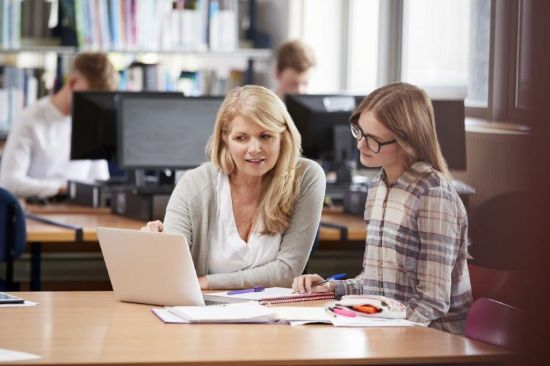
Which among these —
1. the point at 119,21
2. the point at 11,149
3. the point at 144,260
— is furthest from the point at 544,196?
the point at 119,21

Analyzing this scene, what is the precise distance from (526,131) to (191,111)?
377 centimetres

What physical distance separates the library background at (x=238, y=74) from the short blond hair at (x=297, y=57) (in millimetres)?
305

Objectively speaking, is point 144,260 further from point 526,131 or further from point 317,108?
point 317,108

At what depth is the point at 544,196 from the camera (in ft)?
1.26

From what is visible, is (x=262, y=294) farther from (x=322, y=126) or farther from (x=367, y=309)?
(x=322, y=126)

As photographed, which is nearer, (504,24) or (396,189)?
(504,24)

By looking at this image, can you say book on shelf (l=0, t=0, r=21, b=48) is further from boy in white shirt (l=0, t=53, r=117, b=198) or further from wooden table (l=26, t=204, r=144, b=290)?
wooden table (l=26, t=204, r=144, b=290)

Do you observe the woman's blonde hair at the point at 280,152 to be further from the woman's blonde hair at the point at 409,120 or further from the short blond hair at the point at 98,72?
the short blond hair at the point at 98,72

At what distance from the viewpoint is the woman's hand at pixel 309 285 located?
236cm

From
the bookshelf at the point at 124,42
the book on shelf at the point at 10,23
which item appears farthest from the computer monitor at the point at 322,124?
the book on shelf at the point at 10,23

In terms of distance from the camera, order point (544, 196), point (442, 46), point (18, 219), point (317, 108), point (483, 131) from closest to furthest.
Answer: point (544, 196), point (18, 219), point (483, 131), point (317, 108), point (442, 46)

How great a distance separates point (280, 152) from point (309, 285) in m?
0.48

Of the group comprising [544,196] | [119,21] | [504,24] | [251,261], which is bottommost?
[251,261]

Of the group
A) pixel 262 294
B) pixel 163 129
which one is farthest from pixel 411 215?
pixel 163 129
